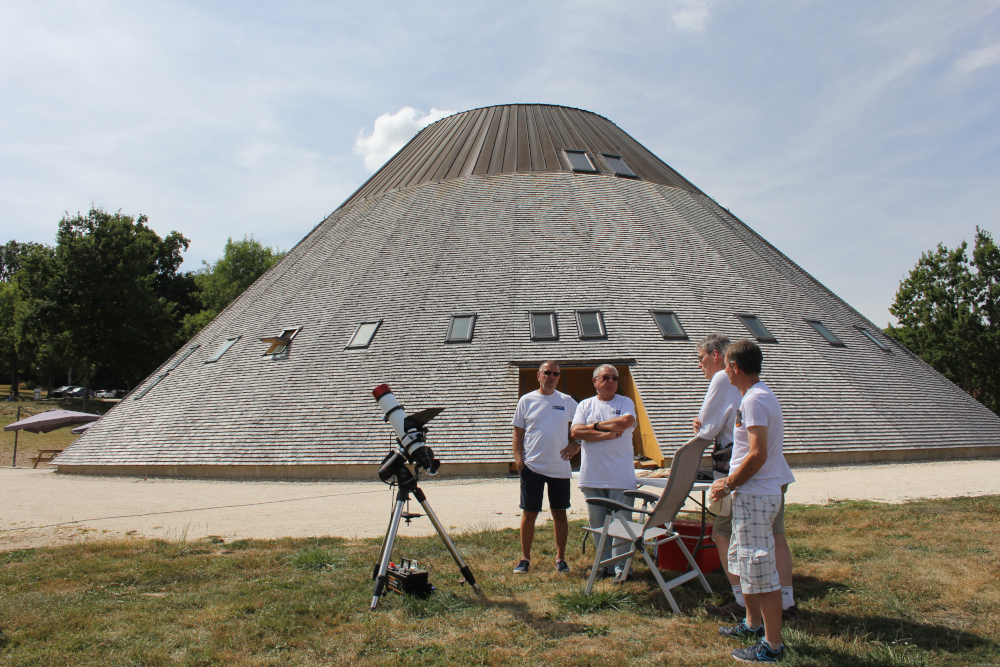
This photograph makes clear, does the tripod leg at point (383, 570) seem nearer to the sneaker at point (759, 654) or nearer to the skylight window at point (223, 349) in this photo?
the sneaker at point (759, 654)

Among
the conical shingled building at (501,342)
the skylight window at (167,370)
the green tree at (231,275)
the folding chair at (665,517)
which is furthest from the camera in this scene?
the green tree at (231,275)

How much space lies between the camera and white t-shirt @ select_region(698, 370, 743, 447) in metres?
4.77

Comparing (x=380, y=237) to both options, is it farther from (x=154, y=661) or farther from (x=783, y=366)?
(x=154, y=661)

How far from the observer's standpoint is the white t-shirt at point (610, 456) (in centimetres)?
546

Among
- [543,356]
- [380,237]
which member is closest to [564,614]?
[543,356]

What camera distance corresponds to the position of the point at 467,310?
16.8 meters

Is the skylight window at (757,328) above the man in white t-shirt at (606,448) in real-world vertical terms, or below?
above

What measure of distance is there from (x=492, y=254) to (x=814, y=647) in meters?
15.3

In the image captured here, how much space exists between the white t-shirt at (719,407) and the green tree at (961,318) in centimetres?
3778

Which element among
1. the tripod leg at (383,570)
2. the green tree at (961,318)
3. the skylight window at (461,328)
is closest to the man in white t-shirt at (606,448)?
the tripod leg at (383,570)

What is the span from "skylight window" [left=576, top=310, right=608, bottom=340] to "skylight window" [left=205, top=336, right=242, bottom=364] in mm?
10767

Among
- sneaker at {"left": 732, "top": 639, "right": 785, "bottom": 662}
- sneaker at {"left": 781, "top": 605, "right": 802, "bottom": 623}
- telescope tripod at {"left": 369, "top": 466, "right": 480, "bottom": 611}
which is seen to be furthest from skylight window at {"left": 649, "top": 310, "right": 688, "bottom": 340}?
sneaker at {"left": 732, "top": 639, "right": 785, "bottom": 662}

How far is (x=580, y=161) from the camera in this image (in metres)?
23.0

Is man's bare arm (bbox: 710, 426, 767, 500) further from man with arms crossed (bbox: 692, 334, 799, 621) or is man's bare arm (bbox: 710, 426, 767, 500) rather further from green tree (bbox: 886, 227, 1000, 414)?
green tree (bbox: 886, 227, 1000, 414)
